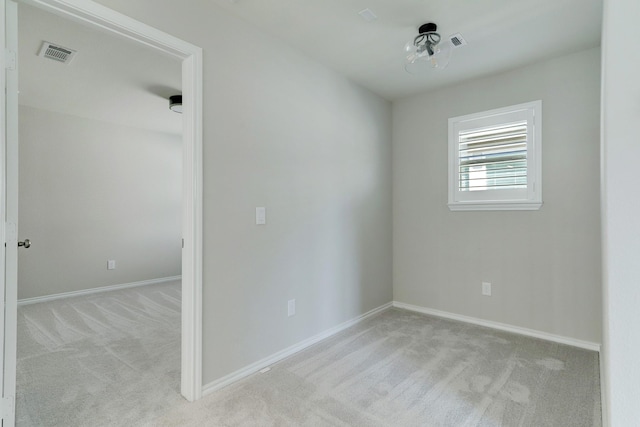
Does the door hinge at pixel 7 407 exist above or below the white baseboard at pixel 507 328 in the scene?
above

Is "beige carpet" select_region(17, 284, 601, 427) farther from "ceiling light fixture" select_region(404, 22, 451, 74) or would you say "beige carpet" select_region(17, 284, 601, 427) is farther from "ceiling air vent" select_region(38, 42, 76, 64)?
"ceiling air vent" select_region(38, 42, 76, 64)

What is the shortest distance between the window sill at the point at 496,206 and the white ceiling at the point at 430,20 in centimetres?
125

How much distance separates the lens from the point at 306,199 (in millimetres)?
2742

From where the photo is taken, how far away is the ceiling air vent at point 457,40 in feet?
7.84

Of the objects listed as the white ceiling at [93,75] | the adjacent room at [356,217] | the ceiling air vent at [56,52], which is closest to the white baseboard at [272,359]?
the adjacent room at [356,217]

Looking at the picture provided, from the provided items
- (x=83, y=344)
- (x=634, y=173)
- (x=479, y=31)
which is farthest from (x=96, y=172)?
(x=634, y=173)

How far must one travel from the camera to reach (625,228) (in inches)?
39.5

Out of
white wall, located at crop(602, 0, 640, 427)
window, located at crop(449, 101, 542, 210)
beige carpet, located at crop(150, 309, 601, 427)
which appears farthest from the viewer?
window, located at crop(449, 101, 542, 210)

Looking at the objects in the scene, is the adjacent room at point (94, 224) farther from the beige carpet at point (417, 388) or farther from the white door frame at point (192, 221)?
the beige carpet at point (417, 388)

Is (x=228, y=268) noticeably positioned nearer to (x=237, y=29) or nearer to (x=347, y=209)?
(x=347, y=209)

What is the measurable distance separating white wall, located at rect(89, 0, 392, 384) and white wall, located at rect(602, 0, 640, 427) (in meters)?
1.92

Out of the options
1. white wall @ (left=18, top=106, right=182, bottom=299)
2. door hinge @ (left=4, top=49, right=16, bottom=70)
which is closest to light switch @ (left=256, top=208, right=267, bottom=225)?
door hinge @ (left=4, top=49, right=16, bottom=70)

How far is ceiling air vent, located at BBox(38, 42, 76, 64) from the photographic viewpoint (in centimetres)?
248

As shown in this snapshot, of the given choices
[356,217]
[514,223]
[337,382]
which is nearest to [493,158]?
[514,223]
